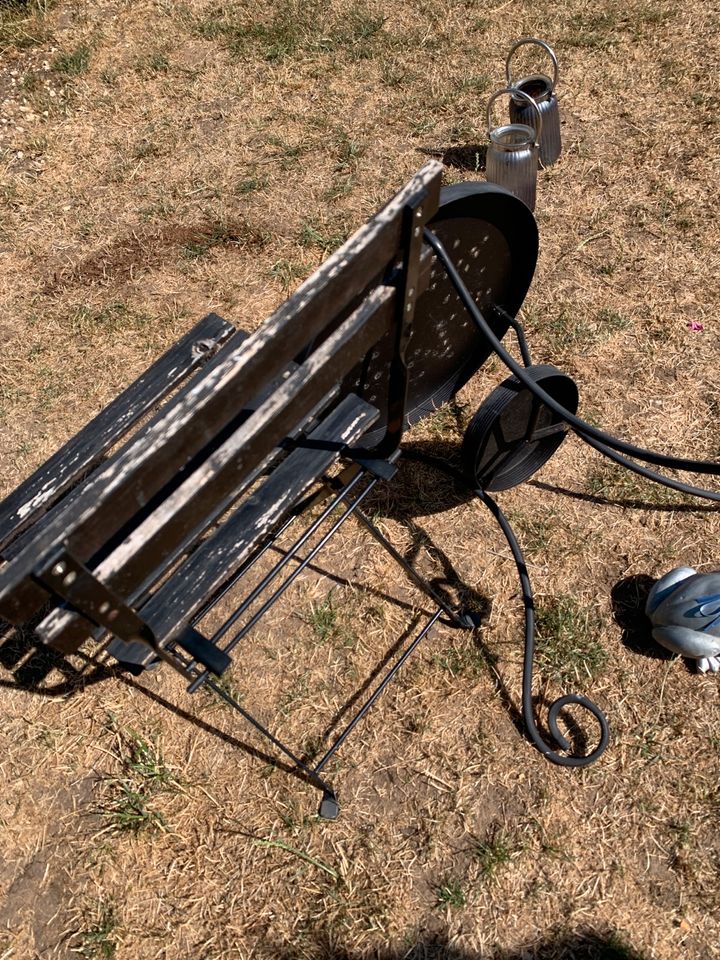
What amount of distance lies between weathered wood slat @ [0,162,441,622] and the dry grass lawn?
5.31ft

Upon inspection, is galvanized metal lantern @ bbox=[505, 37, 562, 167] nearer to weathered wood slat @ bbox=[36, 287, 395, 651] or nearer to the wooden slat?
the wooden slat

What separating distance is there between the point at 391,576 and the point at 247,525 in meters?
1.17

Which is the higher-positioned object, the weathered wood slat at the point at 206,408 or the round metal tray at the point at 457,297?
the weathered wood slat at the point at 206,408

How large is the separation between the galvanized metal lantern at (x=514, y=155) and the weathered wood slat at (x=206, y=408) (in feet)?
8.53

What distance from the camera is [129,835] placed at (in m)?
2.97

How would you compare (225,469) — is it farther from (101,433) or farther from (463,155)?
(463,155)

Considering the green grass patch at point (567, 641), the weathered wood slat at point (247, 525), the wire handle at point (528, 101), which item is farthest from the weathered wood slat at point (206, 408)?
the wire handle at point (528, 101)

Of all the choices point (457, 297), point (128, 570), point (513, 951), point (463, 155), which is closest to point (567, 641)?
point (513, 951)

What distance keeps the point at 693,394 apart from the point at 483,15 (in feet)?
13.9

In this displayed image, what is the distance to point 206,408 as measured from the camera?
72.4 inches

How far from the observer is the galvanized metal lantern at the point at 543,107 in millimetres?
4770

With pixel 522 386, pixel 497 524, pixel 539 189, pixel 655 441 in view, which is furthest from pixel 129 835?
pixel 539 189

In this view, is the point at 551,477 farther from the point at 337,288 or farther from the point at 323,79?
the point at 323,79

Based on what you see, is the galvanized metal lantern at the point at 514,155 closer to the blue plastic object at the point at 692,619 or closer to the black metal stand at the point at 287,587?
the black metal stand at the point at 287,587
